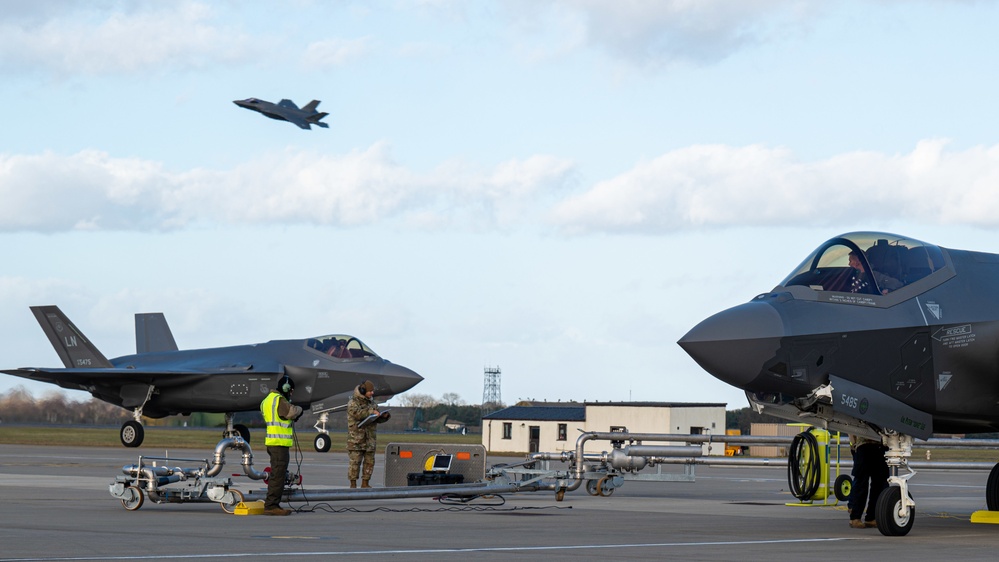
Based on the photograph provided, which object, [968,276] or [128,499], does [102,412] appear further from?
[968,276]

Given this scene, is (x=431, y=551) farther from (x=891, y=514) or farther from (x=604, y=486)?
(x=604, y=486)

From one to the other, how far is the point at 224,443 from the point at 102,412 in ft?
147

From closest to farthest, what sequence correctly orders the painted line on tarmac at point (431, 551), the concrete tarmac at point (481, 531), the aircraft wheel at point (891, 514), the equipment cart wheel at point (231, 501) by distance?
the painted line on tarmac at point (431, 551), the concrete tarmac at point (481, 531), the aircraft wheel at point (891, 514), the equipment cart wheel at point (231, 501)

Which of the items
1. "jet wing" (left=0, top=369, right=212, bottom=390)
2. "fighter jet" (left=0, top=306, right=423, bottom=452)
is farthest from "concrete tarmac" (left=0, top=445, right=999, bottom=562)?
"jet wing" (left=0, top=369, right=212, bottom=390)

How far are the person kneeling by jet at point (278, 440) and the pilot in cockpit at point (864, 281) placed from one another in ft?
22.8

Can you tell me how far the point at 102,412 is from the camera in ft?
190

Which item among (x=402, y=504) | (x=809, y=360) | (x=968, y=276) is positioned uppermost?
(x=968, y=276)

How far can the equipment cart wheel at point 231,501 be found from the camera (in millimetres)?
15188

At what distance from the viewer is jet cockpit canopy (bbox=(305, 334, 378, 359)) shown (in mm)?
35656

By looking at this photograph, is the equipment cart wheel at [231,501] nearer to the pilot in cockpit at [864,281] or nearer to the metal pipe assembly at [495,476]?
the metal pipe assembly at [495,476]

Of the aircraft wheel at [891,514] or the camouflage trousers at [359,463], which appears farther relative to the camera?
the camouflage trousers at [359,463]

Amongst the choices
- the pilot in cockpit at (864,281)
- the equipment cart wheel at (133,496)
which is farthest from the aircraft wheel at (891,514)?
the equipment cart wheel at (133,496)

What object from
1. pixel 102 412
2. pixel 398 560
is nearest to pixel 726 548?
pixel 398 560

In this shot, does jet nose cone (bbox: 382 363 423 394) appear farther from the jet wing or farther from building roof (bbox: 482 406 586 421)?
building roof (bbox: 482 406 586 421)
